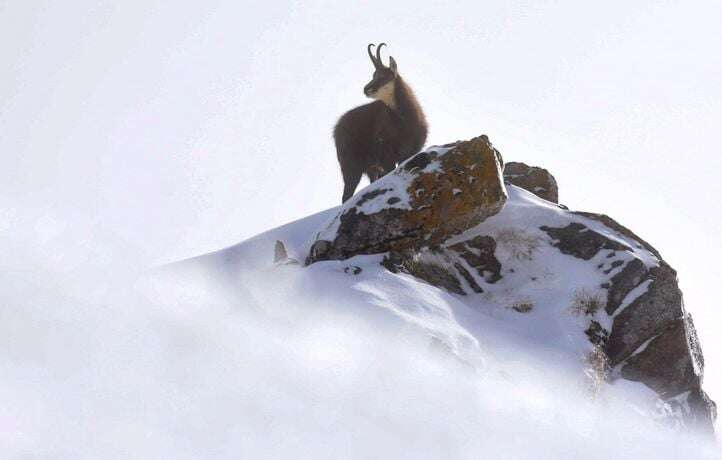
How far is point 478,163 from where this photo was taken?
414 inches

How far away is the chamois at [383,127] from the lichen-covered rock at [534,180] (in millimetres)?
1545

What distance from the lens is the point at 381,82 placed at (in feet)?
41.9

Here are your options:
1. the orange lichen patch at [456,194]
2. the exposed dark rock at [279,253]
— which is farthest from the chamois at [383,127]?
the exposed dark rock at [279,253]

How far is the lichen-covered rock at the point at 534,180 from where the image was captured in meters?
13.1

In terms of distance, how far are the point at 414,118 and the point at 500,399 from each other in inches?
257

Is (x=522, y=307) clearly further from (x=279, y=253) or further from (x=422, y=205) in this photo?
(x=279, y=253)

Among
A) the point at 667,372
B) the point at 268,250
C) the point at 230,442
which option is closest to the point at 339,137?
the point at 268,250

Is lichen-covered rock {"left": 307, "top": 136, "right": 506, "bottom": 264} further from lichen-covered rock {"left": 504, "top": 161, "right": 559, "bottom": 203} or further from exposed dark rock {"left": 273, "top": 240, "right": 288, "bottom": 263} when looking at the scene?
lichen-covered rock {"left": 504, "top": 161, "right": 559, "bottom": 203}

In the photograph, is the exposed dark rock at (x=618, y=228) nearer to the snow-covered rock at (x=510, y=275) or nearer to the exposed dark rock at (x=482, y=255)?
the snow-covered rock at (x=510, y=275)

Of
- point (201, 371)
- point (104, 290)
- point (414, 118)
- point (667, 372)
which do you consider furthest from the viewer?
point (414, 118)

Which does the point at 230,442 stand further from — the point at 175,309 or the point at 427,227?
the point at 427,227

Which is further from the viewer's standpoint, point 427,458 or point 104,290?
point 104,290

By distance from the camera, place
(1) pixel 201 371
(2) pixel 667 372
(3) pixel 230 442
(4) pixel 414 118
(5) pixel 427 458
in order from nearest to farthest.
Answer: (3) pixel 230 442 → (5) pixel 427 458 → (1) pixel 201 371 → (2) pixel 667 372 → (4) pixel 414 118

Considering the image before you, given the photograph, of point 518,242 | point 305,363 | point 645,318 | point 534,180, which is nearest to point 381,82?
point 534,180
